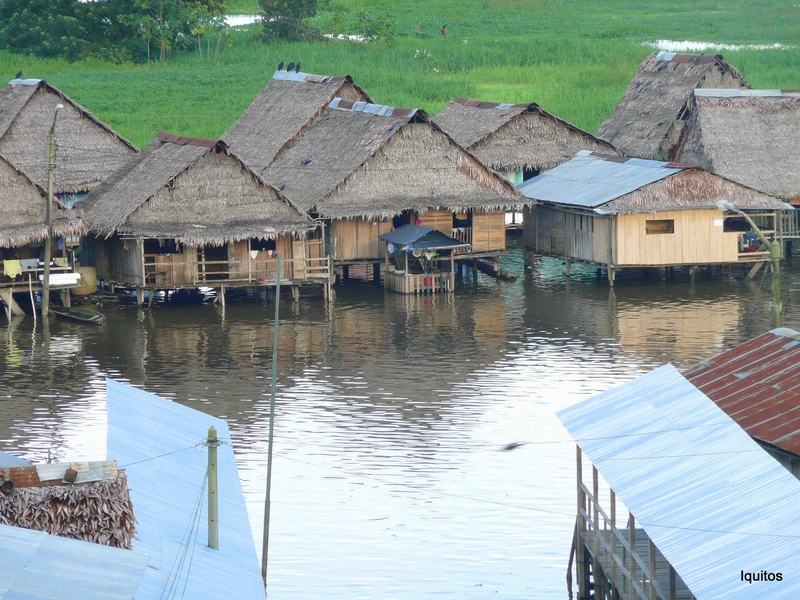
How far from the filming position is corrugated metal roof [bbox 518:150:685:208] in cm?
3941

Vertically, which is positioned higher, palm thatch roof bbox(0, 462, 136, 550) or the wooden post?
palm thatch roof bbox(0, 462, 136, 550)

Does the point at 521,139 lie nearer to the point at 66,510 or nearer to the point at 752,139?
the point at 752,139

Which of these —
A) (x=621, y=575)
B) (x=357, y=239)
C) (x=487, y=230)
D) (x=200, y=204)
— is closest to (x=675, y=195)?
(x=487, y=230)

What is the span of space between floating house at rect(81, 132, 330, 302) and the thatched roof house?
940cm

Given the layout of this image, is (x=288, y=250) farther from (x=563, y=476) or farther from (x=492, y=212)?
(x=563, y=476)

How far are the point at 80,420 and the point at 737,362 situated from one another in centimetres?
1216

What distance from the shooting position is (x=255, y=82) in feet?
208

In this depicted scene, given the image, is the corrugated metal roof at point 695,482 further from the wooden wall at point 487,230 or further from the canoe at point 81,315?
the wooden wall at point 487,230

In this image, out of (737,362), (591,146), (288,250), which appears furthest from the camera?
(591,146)

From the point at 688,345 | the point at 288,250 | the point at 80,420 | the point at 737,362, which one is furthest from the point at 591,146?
the point at 737,362

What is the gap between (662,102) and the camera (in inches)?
1957

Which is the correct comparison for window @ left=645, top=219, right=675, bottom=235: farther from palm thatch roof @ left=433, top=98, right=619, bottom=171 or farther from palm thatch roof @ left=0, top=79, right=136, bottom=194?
palm thatch roof @ left=0, top=79, right=136, bottom=194

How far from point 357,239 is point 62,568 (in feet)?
92.9

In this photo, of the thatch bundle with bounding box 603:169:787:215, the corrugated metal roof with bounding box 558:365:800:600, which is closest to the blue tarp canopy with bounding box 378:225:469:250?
the thatch bundle with bounding box 603:169:787:215
